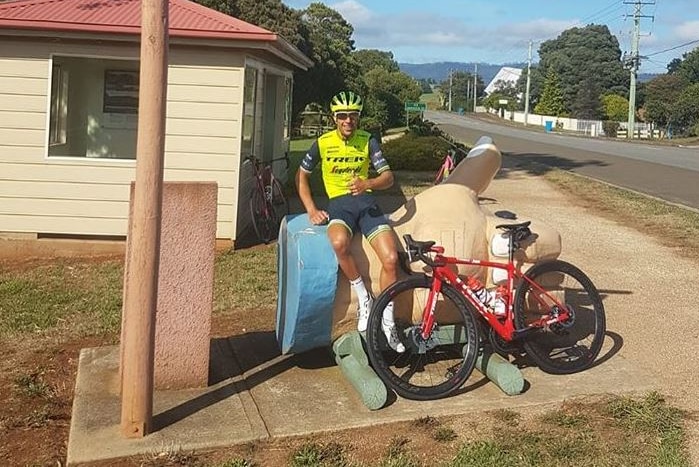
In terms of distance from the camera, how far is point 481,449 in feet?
14.6

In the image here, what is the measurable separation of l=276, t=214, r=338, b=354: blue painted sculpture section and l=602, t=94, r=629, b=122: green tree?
86715mm

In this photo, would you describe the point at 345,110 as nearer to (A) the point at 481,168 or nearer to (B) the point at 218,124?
(A) the point at 481,168

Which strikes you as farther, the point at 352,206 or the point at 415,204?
the point at 415,204

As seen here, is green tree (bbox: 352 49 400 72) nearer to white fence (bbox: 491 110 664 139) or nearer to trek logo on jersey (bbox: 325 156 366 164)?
white fence (bbox: 491 110 664 139)

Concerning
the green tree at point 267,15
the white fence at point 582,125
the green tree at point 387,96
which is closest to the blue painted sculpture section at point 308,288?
the green tree at point 267,15

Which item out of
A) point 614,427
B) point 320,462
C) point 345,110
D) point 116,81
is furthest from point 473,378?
point 116,81

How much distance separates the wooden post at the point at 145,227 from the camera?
4.34 meters

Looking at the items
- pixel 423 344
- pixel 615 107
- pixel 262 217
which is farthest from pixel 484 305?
pixel 615 107

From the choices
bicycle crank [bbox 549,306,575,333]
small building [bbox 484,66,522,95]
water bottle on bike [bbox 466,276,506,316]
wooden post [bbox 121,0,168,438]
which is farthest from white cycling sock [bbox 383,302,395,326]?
small building [bbox 484,66,522,95]

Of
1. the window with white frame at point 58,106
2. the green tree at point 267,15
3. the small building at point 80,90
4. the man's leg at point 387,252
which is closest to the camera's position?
the man's leg at point 387,252

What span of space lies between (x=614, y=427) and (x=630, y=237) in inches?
311

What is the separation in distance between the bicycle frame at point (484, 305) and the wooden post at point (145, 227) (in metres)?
1.70

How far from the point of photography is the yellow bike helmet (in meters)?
5.35

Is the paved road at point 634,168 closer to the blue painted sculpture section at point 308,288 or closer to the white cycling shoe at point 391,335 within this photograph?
the white cycling shoe at point 391,335
